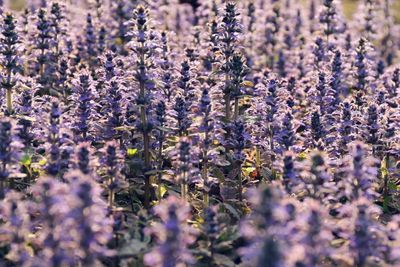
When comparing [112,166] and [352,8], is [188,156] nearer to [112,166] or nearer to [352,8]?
[112,166]

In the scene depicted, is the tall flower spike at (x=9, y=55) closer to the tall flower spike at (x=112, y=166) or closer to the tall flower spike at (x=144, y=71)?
the tall flower spike at (x=144, y=71)

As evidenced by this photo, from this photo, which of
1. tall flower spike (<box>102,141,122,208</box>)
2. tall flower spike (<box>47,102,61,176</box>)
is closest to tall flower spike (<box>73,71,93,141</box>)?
tall flower spike (<box>47,102,61,176</box>)

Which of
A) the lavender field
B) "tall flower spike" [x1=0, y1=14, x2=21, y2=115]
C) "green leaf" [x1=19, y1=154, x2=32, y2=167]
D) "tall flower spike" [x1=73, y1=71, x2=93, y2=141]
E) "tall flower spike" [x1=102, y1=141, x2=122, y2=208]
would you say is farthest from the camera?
"tall flower spike" [x1=0, y1=14, x2=21, y2=115]

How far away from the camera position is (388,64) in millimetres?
22375

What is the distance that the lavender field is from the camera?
7258 mm

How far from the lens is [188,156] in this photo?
9.88 meters

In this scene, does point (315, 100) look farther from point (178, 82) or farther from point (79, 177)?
point (79, 177)

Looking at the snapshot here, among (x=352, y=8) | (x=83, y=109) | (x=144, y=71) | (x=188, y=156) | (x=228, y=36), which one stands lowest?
(x=188, y=156)

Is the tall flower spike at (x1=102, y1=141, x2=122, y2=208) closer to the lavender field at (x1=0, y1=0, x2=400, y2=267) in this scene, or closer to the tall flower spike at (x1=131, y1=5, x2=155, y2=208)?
the lavender field at (x1=0, y1=0, x2=400, y2=267)

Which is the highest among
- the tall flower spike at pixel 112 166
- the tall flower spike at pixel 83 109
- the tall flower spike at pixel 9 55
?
the tall flower spike at pixel 9 55

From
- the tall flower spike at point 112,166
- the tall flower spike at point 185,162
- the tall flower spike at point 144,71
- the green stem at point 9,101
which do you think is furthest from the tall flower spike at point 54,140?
the green stem at point 9,101

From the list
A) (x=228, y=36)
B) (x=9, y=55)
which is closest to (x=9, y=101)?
(x=9, y=55)

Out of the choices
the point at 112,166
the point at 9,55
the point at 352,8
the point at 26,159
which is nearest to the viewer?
the point at 112,166

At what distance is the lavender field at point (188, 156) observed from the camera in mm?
7258
